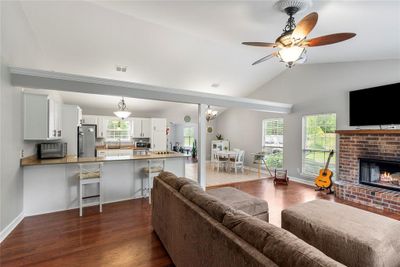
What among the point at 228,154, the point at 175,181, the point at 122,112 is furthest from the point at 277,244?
the point at 228,154

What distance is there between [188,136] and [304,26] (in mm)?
10741

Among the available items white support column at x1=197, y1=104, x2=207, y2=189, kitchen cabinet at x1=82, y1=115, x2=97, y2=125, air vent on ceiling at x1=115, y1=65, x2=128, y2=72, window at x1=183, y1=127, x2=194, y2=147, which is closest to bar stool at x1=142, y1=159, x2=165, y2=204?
white support column at x1=197, y1=104, x2=207, y2=189

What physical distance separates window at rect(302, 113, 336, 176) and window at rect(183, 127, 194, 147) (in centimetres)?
747

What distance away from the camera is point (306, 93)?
563cm

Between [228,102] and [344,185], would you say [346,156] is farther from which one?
[228,102]

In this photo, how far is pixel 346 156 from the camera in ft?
14.9

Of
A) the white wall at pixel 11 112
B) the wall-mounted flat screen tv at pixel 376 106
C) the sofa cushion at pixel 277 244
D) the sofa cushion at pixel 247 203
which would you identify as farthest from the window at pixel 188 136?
the sofa cushion at pixel 277 244

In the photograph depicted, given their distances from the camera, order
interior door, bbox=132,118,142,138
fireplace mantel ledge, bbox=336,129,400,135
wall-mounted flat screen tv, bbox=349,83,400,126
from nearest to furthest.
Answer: fireplace mantel ledge, bbox=336,129,400,135 < wall-mounted flat screen tv, bbox=349,83,400,126 < interior door, bbox=132,118,142,138

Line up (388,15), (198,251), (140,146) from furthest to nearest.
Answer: (140,146)
(388,15)
(198,251)

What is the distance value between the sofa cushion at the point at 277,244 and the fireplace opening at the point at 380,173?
4.24 metres

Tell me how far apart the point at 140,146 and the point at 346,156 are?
6651 mm

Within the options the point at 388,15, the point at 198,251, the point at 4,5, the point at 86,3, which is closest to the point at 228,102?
the point at 388,15

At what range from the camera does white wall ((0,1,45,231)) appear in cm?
254

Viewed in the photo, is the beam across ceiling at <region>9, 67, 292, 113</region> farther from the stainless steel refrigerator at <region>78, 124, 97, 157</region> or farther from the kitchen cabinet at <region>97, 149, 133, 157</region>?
the kitchen cabinet at <region>97, 149, 133, 157</region>
